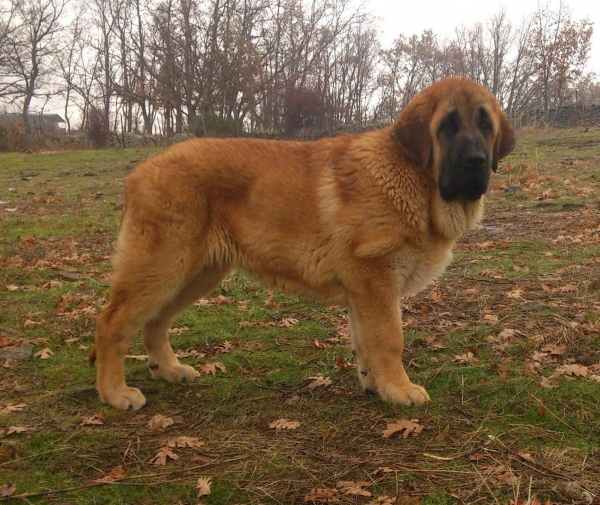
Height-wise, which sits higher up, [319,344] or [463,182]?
[463,182]

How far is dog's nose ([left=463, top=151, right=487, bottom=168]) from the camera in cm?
385

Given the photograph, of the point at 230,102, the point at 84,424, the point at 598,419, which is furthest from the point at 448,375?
the point at 230,102

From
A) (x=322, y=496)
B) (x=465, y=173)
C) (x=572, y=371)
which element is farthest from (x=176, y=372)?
(x=572, y=371)

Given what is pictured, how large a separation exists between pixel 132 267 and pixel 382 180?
196cm

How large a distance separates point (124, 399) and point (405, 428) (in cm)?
200

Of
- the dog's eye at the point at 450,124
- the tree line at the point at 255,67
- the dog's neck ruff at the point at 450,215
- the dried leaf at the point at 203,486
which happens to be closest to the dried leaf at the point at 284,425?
the dried leaf at the point at 203,486

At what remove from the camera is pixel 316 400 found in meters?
4.07

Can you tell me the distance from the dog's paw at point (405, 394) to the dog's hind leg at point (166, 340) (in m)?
1.61

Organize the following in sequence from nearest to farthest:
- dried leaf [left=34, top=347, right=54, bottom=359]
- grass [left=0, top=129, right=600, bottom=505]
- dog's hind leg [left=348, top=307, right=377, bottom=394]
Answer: grass [left=0, top=129, right=600, bottom=505], dog's hind leg [left=348, top=307, right=377, bottom=394], dried leaf [left=34, top=347, right=54, bottom=359]

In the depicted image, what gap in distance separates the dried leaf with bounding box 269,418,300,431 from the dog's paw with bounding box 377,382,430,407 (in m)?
0.69

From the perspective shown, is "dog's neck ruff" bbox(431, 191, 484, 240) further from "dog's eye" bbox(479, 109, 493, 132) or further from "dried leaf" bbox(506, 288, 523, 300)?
"dried leaf" bbox(506, 288, 523, 300)

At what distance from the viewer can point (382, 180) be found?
13.6ft

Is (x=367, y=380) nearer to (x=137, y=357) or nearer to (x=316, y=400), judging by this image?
(x=316, y=400)

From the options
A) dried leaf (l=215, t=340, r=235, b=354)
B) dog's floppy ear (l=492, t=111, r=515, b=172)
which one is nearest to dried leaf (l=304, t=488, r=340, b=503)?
dried leaf (l=215, t=340, r=235, b=354)
